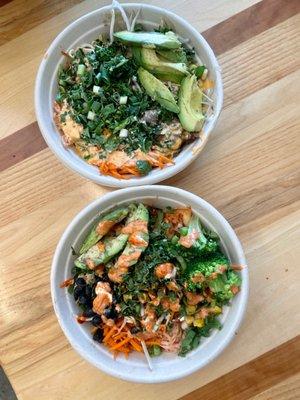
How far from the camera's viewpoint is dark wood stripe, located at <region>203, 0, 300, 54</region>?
1637 millimetres

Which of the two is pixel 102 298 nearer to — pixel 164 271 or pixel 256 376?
pixel 164 271

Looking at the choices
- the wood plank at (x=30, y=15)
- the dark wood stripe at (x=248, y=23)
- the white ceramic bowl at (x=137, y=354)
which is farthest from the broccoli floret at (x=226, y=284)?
the wood plank at (x=30, y=15)

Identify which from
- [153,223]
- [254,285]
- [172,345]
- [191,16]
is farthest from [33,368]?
[191,16]

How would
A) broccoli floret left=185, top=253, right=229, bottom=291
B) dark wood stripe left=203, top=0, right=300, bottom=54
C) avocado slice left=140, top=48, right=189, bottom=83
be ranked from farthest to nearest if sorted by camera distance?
dark wood stripe left=203, top=0, right=300, bottom=54 < avocado slice left=140, top=48, right=189, bottom=83 < broccoli floret left=185, top=253, right=229, bottom=291

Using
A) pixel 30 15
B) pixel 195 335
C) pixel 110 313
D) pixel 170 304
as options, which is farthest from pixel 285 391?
pixel 30 15

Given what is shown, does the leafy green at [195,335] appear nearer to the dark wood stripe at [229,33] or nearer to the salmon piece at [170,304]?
the salmon piece at [170,304]

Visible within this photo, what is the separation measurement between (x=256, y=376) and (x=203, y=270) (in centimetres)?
37

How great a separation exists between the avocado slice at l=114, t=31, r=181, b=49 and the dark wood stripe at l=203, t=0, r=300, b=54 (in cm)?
16

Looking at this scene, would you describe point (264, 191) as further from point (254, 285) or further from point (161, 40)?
point (161, 40)

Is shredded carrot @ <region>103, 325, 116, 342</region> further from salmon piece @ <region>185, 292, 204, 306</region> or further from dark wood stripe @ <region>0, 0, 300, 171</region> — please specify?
dark wood stripe @ <region>0, 0, 300, 171</region>

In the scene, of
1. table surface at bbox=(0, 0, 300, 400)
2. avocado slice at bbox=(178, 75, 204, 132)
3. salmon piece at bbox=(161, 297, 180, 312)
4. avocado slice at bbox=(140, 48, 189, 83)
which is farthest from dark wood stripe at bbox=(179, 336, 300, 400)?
avocado slice at bbox=(140, 48, 189, 83)

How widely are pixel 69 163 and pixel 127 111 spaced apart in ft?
0.67

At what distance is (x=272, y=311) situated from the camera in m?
1.57

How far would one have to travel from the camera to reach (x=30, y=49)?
1667 millimetres
